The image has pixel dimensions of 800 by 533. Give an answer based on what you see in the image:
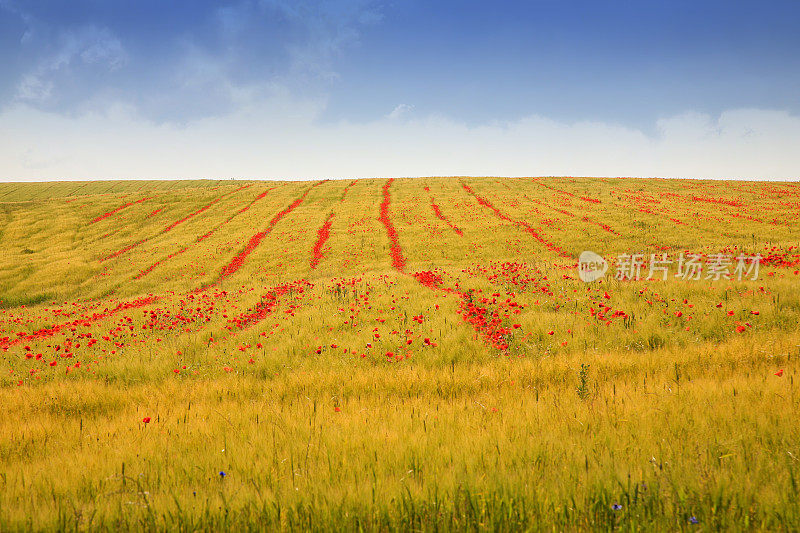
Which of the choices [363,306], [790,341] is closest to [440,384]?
[363,306]

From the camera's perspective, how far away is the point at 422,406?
3961 millimetres

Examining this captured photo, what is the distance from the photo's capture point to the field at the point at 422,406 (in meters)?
2.07

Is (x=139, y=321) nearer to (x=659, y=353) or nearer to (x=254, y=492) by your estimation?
(x=254, y=492)

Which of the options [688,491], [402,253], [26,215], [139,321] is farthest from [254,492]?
[26,215]

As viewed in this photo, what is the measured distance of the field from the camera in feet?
6.81

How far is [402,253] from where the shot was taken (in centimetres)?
2305

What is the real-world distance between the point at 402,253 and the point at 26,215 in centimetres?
4235

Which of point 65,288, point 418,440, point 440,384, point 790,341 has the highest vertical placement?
point 790,341

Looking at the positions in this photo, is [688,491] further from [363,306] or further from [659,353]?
[363,306]

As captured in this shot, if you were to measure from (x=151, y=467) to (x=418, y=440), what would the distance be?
230cm

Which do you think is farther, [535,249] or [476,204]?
[476,204]

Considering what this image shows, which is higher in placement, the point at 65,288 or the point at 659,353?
the point at 659,353

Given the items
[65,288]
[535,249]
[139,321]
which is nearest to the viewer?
[139,321]

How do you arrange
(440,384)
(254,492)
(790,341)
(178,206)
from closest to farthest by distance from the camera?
(254,492), (440,384), (790,341), (178,206)
